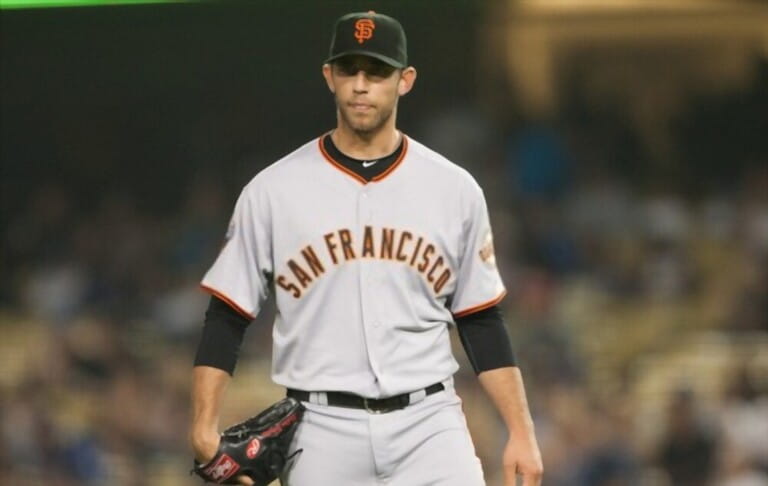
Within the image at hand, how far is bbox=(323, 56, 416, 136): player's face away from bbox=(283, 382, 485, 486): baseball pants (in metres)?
0.50

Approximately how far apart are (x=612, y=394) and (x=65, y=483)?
7.37 feet

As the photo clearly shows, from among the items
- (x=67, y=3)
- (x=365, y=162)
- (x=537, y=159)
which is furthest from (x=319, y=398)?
(x=67, y=3)

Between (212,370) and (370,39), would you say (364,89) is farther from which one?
(212,370)

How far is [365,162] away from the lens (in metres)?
2.71

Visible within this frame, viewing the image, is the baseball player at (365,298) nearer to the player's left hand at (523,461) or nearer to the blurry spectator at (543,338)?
the player's left hand at (523,461)

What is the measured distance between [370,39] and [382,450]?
2.33 ft

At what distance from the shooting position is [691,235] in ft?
19.8

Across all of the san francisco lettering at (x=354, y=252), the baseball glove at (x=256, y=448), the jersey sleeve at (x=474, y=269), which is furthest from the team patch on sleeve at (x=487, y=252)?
the baseball glove at (x=256, y=448)

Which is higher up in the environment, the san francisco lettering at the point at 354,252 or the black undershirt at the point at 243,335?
the san francisco lettering at the point at 354,252

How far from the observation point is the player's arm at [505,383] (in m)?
2.65

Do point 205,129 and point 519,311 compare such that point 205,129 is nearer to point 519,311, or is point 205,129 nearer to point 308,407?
point 519,311

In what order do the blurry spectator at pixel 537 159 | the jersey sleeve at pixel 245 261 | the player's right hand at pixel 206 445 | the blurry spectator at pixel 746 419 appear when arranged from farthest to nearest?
the blurry spectator at pixel 537 159, the blurry spectator at pixel 746 419, the jersey sleeve at pixel 245 261, the player's right hand at pixel 206 445

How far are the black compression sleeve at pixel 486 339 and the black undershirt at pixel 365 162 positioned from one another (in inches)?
12.1

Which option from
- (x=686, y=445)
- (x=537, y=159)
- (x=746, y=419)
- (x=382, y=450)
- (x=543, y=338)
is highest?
(x=382, y=450)
